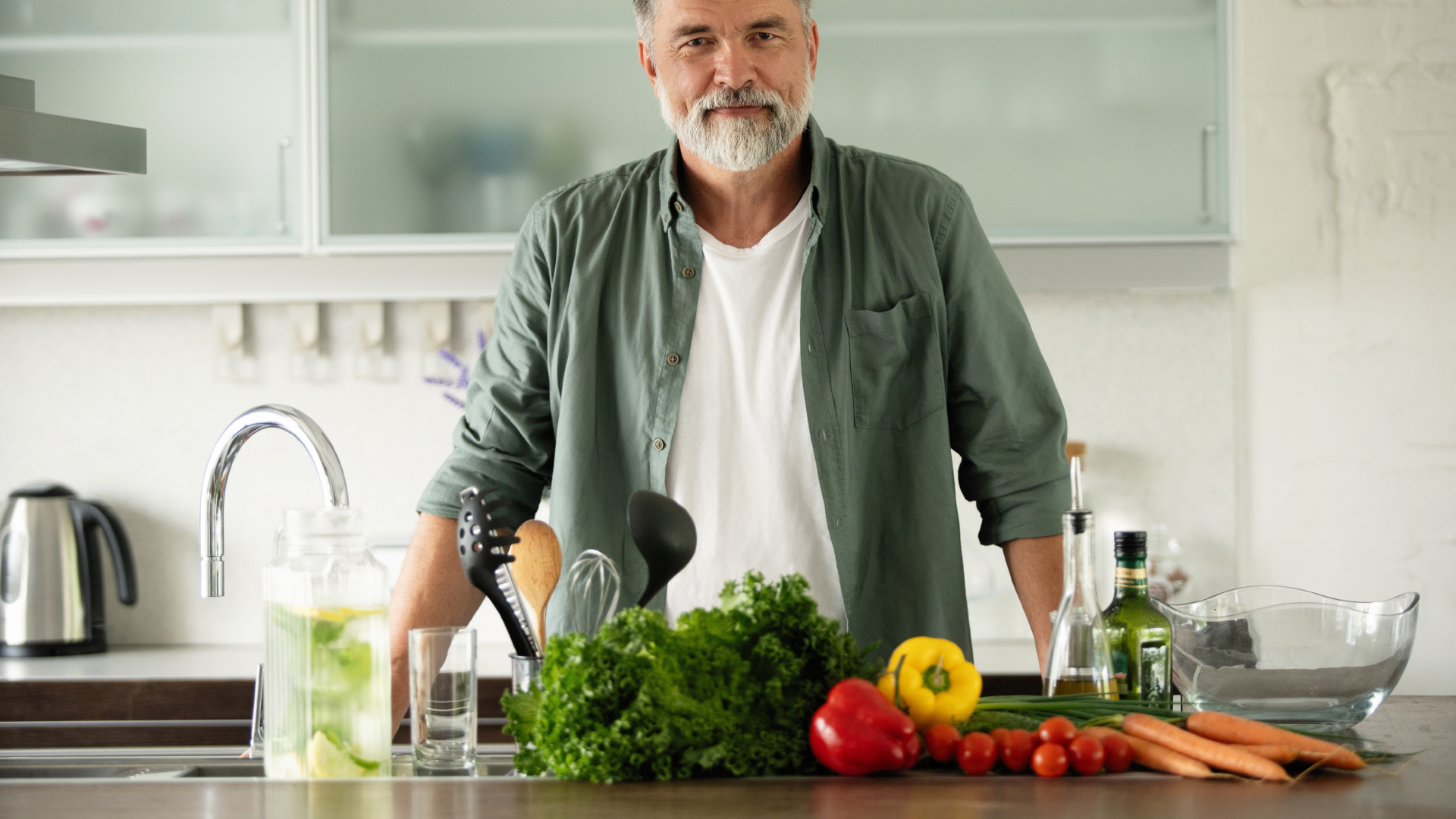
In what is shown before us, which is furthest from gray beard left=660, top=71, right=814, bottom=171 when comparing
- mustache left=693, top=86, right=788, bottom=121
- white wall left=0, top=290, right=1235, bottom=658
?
white wall left=0, top=290, right=1235, bottom=658

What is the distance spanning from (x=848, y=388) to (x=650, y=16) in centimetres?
53

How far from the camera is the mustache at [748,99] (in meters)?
1.49

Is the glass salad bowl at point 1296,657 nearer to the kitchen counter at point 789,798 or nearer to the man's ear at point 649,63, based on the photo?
the kitchen counter at point 789,798

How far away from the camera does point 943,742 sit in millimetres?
932

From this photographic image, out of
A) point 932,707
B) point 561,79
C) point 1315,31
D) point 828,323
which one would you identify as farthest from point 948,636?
point 1315,31

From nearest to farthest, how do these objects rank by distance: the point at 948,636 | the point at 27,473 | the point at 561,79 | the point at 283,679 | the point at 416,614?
the point at 283,679 < the point at 416,614 < the point at 948,636 < the point at 561,79 < the point at 27,473

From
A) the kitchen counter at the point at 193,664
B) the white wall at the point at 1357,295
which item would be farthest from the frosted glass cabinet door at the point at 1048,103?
the kitchen counter at the point at 193,664

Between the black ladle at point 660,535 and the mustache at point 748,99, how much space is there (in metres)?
0.67

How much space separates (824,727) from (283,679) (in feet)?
1.33

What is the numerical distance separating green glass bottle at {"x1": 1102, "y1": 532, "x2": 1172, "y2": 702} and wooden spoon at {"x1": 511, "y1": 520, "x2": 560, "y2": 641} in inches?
18.2

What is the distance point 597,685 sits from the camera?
0.86 m

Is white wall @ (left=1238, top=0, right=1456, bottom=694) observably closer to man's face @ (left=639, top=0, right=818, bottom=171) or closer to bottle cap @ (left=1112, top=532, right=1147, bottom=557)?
man's face @ (left=639, top=0, right=818, bottom=171)

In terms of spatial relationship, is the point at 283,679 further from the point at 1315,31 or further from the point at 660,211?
the point at 1315,31

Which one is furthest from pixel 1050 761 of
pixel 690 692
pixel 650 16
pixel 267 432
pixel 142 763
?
pixel 267 432
